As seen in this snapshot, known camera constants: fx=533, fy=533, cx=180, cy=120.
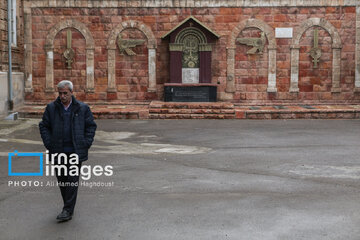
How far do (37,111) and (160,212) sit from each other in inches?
540

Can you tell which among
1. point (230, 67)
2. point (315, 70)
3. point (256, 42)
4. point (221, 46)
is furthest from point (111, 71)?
point (315, 70)

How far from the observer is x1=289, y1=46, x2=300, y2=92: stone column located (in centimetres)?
2173

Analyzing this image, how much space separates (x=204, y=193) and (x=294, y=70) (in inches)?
606

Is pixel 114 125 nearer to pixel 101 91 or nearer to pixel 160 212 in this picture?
pixel 101 91

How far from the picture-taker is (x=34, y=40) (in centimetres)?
2188

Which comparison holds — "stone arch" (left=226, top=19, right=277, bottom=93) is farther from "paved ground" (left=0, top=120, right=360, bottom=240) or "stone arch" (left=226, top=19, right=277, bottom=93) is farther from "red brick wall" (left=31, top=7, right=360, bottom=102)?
"paved ground" (left=0, top=120, right=360, bottom=240)

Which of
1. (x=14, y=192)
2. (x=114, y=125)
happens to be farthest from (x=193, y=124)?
(x=14, y=192)

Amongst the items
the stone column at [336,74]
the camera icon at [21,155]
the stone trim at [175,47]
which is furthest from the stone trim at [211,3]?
the camera icon at [21,155]

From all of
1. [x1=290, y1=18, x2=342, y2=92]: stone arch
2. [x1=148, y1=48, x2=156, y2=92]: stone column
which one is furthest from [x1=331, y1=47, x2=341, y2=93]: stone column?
[x1=148, y1=48, x2=156, y2=92]: stone column

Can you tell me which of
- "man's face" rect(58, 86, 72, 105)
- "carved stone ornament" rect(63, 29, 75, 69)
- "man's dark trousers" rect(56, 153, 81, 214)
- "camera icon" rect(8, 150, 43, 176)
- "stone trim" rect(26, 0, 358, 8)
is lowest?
"camera icon" rect(8, 150, 43, 176)

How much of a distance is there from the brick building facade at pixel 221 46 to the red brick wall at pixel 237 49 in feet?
0.13

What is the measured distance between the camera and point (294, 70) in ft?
71.5

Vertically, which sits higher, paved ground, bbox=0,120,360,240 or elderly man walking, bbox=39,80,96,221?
elderly man walking, bbox=39,80,96,221

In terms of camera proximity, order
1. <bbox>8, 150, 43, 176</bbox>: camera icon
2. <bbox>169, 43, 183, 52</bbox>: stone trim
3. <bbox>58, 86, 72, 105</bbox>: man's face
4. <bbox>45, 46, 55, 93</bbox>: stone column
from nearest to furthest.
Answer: <bbox>58, 86, 72, 105</bbox>: man's face → <bbox>8, 150, 43, 176</bbox>: camera icon → <bbox>169, 43, 183, 52</bbox>: stone trim → <bbox>45, 46, 55, 93</bbox>: stone column
